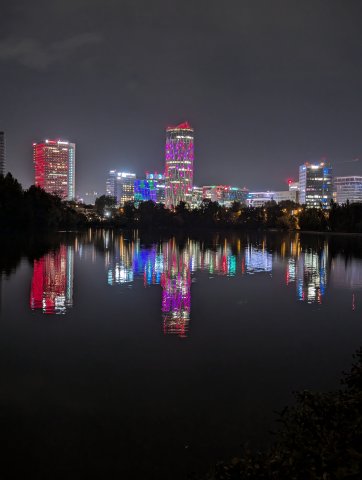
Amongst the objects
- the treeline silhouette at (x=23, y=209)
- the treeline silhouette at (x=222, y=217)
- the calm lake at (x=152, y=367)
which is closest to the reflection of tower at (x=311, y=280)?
the calm lake at (x=152, y=367)

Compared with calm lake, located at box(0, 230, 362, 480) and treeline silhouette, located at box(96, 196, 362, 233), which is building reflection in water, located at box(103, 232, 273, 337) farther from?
treeline silhouette, located at box(96, 196, 362, 233)

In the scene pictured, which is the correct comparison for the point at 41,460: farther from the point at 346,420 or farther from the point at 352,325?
the point at 352,325

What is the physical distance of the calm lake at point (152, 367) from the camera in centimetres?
792

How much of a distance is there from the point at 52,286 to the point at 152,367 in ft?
44.1

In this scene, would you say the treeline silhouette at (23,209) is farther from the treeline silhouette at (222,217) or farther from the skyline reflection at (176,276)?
the treeline silhouette at (222,217)

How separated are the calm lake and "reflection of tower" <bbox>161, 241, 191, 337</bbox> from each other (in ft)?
0.38

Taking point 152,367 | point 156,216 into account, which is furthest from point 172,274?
point 156,216

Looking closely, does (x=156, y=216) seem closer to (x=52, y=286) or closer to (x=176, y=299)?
(x=52, y=286)

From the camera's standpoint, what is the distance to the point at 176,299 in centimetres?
2153

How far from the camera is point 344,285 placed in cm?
2738

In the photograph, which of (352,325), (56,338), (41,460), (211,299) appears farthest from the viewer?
(211,299)

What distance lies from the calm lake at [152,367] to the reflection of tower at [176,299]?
0.38ft

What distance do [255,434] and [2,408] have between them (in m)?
5.06

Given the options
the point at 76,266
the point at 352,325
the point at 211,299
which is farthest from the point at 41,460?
the point at 76,266
